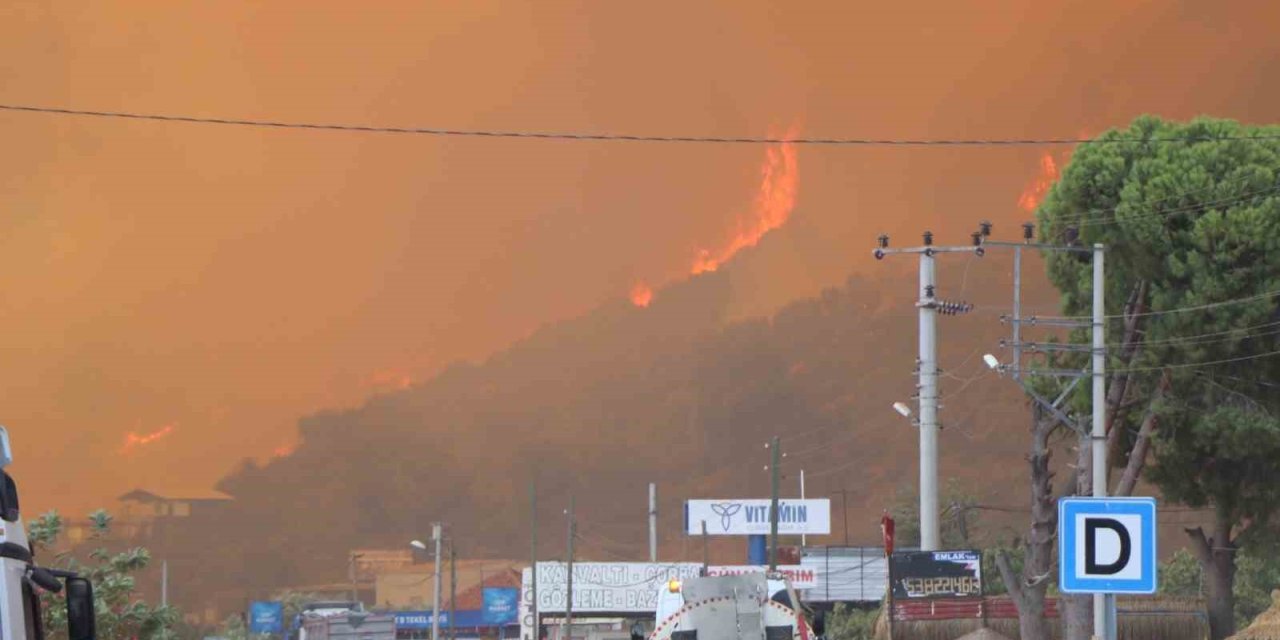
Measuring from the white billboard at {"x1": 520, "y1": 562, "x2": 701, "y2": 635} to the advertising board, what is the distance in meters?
31.9

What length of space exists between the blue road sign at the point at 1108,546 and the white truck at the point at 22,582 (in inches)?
258

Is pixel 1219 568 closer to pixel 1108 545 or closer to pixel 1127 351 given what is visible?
pixel 1127 351

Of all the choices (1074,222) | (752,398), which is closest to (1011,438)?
(752,398)

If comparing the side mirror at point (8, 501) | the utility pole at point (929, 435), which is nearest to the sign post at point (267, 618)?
the utility pole at point (929, 435)

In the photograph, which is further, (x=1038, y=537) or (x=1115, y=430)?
(x=1115, y=430)

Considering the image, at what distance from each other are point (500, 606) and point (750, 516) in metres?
16.3

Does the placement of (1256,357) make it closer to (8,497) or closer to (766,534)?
(8,497)

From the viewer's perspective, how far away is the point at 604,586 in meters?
78.7

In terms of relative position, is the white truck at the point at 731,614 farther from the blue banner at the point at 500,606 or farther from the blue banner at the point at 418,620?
the blue banner at the point at 418,620

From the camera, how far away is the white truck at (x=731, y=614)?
65.3 feet

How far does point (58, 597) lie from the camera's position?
23.1m

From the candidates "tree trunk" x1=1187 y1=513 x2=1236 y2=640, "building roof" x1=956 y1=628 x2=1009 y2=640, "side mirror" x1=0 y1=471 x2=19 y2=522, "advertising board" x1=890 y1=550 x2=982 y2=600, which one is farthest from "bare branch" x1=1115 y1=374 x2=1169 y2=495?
"side mirror" x1=0 y1=471 x2=19 y2=522

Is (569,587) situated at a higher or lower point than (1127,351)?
lower

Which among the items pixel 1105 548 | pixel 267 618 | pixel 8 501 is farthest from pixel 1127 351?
pixel 267 618
